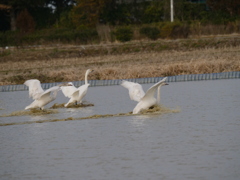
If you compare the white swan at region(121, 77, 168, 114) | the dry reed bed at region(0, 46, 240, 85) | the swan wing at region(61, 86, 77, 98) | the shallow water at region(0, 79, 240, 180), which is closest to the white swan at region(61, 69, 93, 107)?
the swan wing at region(61, 86, 77, 98)

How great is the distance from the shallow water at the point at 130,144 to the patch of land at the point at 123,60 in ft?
18.8

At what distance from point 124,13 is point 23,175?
38248mm

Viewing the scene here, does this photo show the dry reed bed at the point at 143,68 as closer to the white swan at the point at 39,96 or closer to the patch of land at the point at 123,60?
the patch of land at the point at 123,60

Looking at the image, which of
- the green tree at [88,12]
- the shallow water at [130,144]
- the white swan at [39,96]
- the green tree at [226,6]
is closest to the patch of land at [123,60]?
the shallow water at [130,144]

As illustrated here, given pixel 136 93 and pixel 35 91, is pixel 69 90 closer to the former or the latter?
pixel 35 91

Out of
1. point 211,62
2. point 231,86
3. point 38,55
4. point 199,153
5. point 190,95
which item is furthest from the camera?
point 38,55

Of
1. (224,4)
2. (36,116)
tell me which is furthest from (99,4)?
(36,116)

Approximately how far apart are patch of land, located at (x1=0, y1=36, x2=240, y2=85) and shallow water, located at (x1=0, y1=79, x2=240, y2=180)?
573cm

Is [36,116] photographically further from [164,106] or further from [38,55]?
[38,55]

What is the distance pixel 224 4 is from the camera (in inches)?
1684

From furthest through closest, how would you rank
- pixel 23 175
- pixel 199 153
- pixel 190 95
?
pixel 190 95 → pixel 199 153 → pixel 23 175

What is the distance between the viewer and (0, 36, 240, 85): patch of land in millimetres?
20328

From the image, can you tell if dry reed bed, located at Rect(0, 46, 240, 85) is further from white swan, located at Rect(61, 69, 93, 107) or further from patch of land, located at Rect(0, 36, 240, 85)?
white swan, located at Rect(61, 69, 93, 107)

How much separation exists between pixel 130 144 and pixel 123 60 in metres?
17.2
